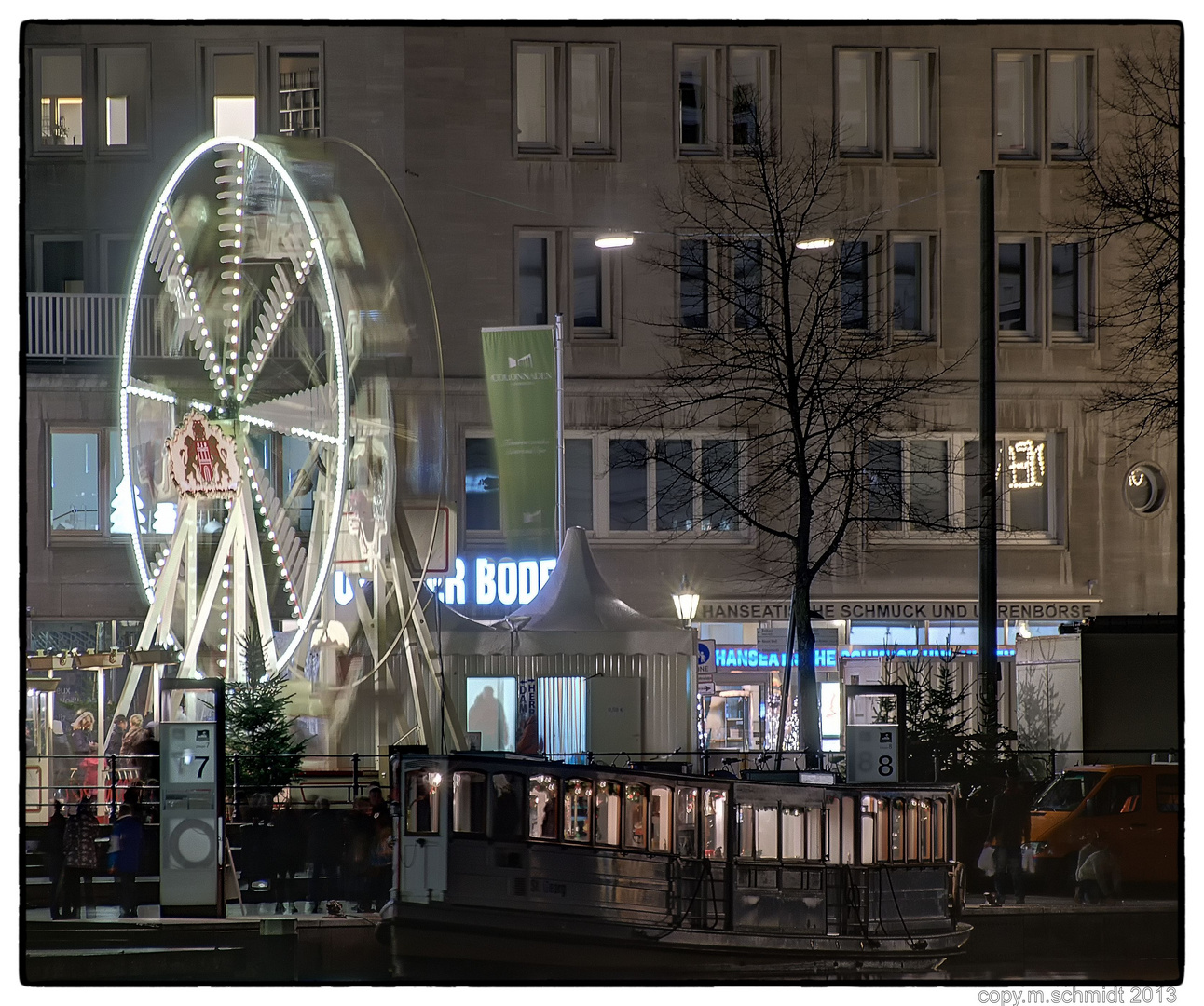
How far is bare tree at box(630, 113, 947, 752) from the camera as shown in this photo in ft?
72.4

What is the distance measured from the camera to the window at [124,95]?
950 inches

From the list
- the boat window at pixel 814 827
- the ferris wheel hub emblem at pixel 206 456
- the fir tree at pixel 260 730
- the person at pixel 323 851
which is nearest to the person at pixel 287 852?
the person at pixel 323 851

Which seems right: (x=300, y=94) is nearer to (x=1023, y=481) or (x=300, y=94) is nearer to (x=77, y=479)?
(x=77, y=479)

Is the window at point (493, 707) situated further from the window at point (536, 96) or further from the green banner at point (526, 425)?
the window at point (536, 96)

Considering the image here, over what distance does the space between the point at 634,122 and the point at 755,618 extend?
21.8ft

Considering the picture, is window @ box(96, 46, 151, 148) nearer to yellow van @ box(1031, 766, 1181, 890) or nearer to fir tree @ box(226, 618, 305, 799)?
fir tree @ box(226, 618, 305, 799)

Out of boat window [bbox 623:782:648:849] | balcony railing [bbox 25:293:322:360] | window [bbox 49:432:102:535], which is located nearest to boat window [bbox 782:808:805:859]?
boat window [bbox 623:782:648:849]

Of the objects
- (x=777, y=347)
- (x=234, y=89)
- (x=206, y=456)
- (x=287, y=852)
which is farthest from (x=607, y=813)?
(x=234, y=89)

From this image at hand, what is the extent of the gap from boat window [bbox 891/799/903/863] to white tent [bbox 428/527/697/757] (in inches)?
129

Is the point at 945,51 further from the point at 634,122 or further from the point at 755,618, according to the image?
the point at 755,618

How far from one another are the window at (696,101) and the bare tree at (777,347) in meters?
0.42

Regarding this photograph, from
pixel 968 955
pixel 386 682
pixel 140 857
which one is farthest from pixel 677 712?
pixel 140 857

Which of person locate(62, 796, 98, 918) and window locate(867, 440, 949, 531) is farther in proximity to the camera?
window locate(867, 440, 949, 531)

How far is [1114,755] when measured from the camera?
18.5 m
